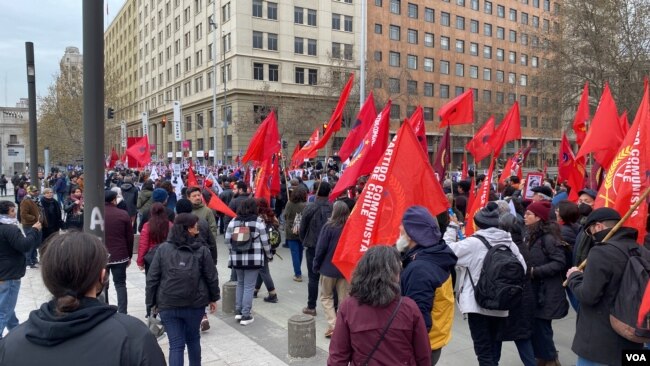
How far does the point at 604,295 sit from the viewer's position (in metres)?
3.45

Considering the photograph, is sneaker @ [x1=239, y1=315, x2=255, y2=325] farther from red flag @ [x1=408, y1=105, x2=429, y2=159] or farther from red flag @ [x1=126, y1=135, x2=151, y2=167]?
red flag @ [x1=126, y1=135, x2=151, y2=167]

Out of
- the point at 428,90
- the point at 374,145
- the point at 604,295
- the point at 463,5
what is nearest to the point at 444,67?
the point at 428,90

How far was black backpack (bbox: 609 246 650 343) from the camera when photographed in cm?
323

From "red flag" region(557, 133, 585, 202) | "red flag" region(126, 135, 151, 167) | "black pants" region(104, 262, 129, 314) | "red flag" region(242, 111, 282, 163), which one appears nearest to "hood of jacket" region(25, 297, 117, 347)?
"black pants" region(104, 262, 129, 314)

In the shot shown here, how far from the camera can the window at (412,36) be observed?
5681 cm

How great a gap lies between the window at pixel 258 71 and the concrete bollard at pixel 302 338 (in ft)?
144

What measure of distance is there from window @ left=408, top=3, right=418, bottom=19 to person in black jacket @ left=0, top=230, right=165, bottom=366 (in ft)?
195

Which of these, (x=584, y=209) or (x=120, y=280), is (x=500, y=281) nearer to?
(x=584, y=209)

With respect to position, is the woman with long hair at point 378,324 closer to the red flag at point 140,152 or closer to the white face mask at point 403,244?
the white face mask at point 403,244

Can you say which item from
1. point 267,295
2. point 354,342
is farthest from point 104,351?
point 267,295

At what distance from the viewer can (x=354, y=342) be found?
2775 millimetres

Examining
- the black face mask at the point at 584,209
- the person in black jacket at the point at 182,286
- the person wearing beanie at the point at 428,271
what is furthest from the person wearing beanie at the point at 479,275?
the person in black jacket at the point at 182,286

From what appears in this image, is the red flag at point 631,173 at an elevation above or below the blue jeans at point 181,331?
above

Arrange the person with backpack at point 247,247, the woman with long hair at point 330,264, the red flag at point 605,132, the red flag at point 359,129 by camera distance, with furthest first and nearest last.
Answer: the red flag at point 359,129
the red flag at point 605,132
the person with backpack at point 247,247
the woman with long hair at point 330,264
